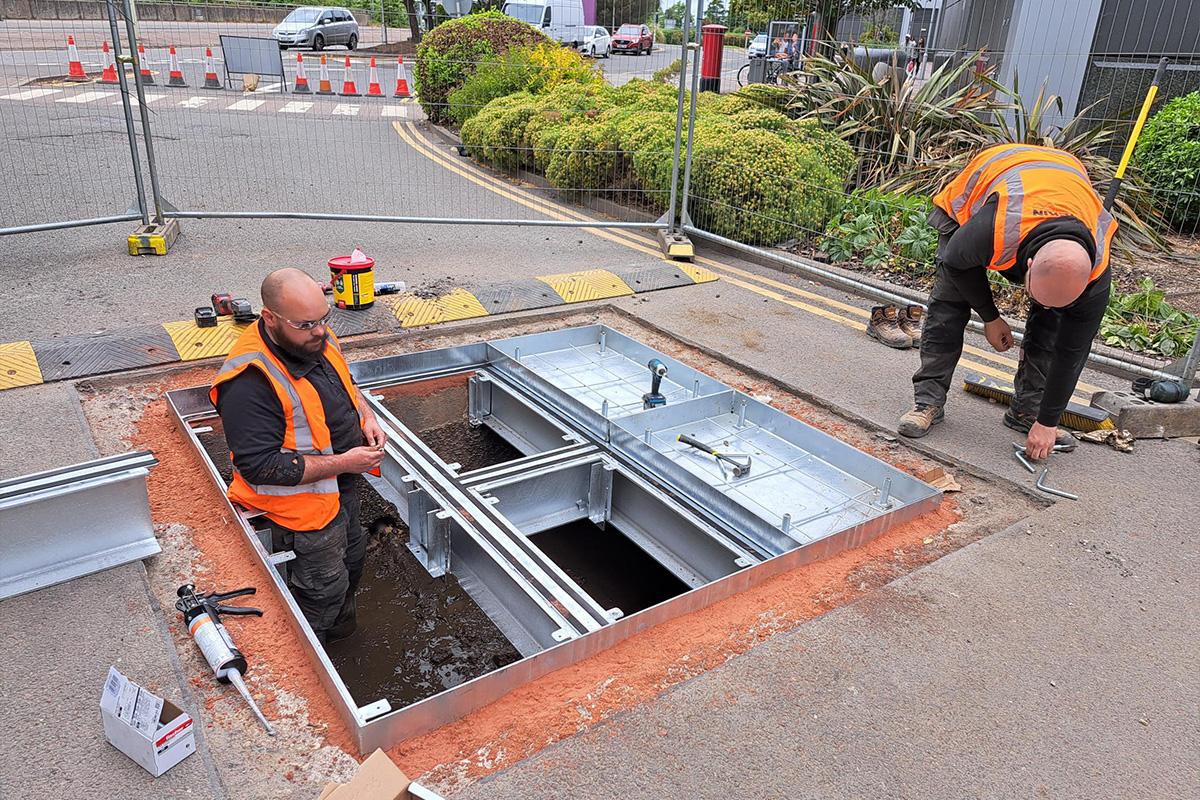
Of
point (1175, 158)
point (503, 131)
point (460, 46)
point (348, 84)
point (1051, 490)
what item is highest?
point (460, 46)

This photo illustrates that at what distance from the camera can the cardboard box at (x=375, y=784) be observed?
210 cm

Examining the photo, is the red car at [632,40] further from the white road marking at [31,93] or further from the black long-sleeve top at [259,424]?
the black long-sleeve top at [259,424]

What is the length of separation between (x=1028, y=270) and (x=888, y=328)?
7.96 feet

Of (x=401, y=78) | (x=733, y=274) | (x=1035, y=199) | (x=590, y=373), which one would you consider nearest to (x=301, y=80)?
(x=401, y=78)

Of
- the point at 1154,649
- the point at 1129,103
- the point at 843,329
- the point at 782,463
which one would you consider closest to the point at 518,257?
the point at 843,329

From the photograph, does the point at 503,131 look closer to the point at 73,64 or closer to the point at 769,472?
the point at 73,64

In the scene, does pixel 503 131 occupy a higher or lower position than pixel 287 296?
lower

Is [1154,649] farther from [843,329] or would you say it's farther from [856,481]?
[843,329]

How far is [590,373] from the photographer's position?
5.54 metres

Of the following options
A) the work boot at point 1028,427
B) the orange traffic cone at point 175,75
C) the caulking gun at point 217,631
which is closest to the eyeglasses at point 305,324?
the caulking gun at point 217,631

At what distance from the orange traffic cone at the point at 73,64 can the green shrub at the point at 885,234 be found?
7.54 m

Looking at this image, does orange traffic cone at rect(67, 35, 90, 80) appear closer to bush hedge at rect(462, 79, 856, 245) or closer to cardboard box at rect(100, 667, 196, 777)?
bush hedge at rect(462, 79, 856, 245)

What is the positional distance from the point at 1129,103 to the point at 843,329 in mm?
7386

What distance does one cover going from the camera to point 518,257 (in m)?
7.66
